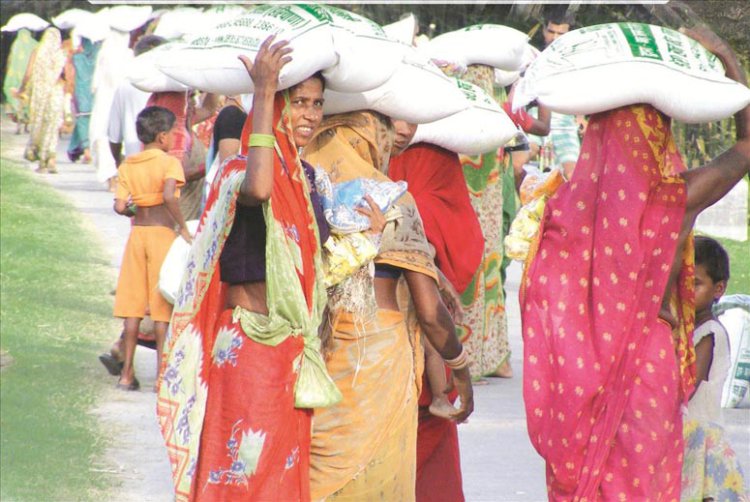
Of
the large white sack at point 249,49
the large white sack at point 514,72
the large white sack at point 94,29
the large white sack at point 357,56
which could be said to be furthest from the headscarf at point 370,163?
the large white sack at point 94,29

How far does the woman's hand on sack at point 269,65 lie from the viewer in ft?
14.9

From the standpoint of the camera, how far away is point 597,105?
4.74 metres

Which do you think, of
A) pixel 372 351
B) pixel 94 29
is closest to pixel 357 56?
pixel 372 351

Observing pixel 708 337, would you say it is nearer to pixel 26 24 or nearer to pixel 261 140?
pixel 261 140

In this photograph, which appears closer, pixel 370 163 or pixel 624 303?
pixel 624 303

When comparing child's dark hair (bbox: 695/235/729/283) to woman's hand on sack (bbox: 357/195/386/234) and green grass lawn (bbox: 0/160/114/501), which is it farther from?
green grass lawn (bbox: 0/160/114/501)

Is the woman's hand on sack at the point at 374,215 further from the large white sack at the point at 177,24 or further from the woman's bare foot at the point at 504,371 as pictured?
the large white sack at the point at 177,24

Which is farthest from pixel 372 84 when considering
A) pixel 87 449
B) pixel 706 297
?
pixel 87 449

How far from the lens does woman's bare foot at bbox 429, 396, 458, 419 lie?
5562mm

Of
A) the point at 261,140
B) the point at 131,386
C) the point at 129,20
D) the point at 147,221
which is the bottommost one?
the point at 131,386

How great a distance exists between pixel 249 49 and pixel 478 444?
376 cm

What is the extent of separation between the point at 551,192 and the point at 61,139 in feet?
89.9

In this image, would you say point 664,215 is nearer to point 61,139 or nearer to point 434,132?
point 434,132

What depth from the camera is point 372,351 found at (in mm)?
5027
